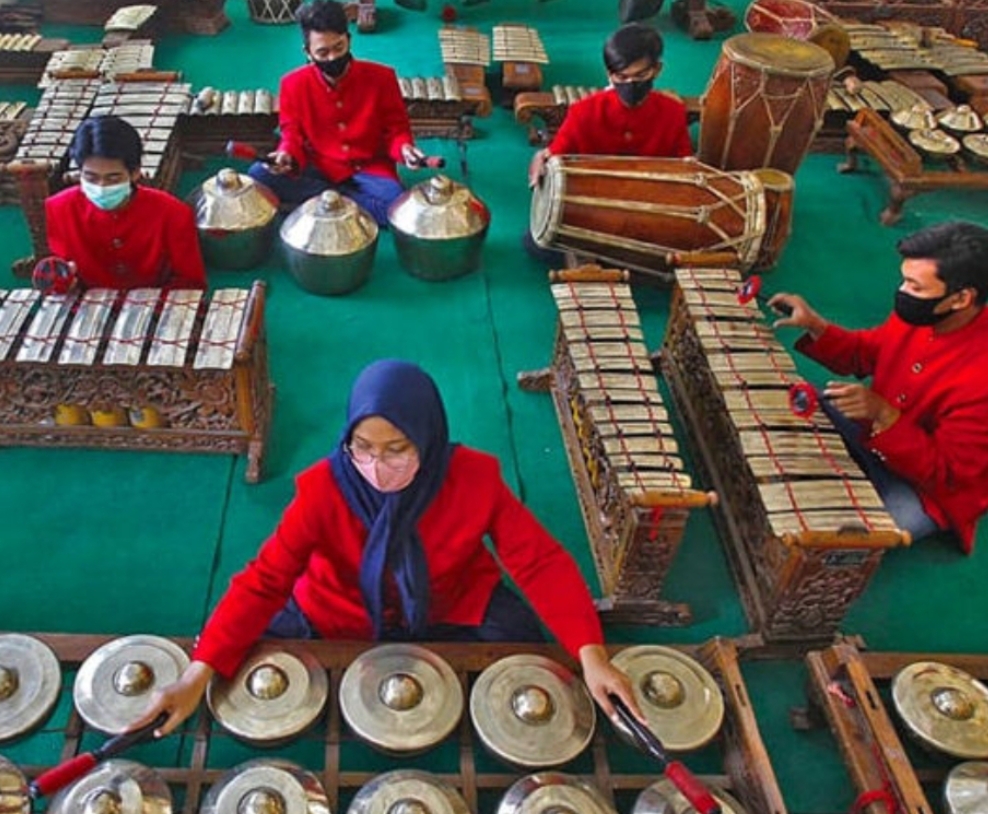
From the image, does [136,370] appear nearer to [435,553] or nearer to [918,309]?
[435,553]

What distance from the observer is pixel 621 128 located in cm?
414

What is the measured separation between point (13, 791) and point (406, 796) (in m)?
0.82

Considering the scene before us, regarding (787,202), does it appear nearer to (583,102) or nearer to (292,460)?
(583,102)

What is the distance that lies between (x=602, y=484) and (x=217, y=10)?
191 inches

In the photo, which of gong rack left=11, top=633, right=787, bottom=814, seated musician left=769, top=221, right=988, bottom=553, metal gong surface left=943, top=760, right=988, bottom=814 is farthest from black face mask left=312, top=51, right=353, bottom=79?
metal gong surface left=943, top=760, right=988, bottom=814

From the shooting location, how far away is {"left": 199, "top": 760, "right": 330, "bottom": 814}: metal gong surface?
199cm

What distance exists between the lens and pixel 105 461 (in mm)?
3234

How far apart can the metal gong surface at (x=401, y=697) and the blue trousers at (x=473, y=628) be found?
5.4 inches

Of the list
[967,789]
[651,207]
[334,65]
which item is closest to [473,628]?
[967,789]

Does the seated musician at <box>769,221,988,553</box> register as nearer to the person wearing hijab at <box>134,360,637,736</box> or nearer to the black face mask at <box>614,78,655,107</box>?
the person wearing hijab at <box>134,360,637,736</box>

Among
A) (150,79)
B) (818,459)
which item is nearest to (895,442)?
(818,459)

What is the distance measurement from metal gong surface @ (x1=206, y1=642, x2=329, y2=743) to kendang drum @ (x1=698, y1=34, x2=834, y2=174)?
3041 mm

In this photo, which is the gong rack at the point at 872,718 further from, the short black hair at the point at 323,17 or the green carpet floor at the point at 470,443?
the short black hair at the point at 323,17

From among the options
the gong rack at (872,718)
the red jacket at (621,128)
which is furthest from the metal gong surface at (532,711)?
the red jacket at (621,128)
